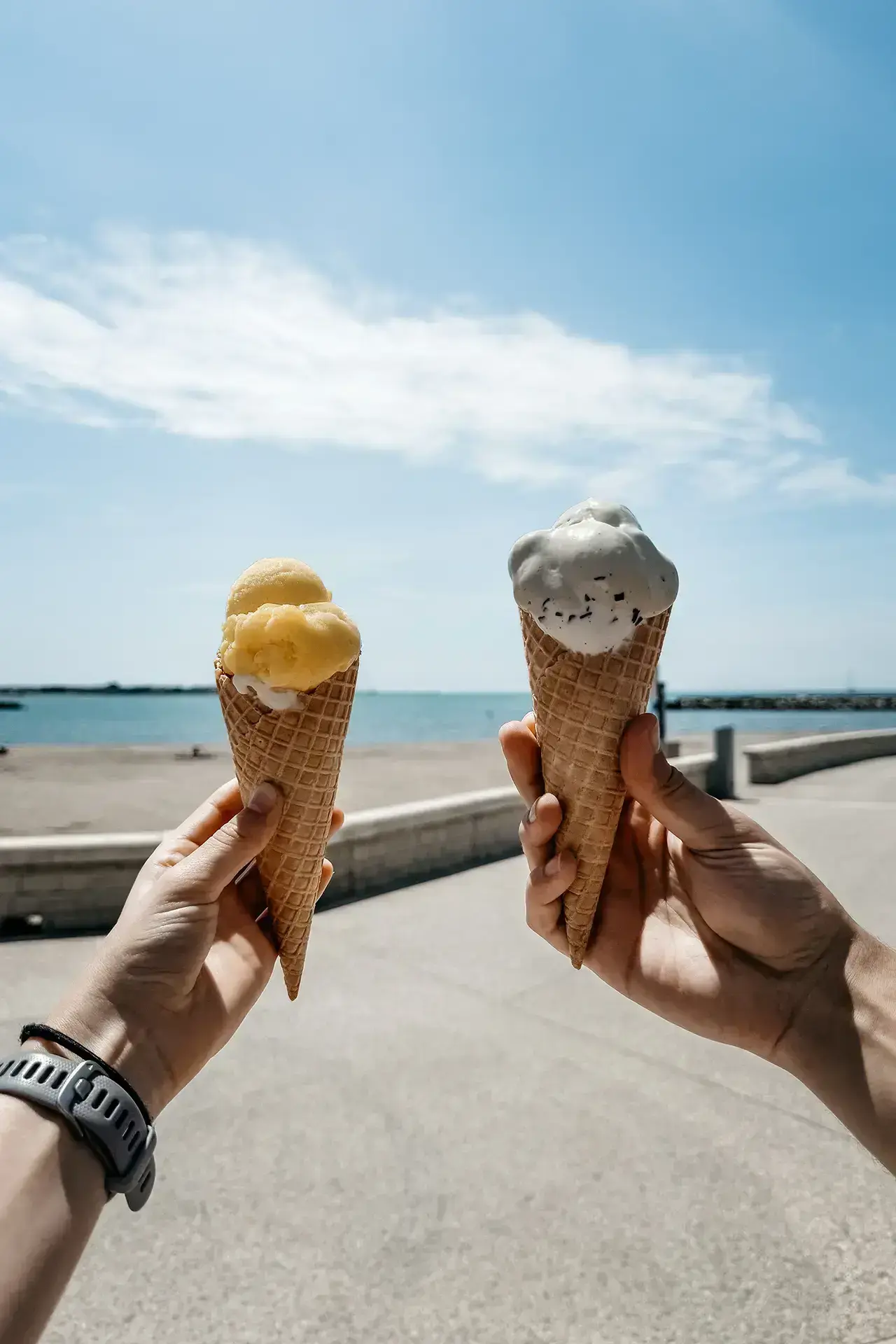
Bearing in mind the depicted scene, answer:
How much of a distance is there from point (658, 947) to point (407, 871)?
5.72 m

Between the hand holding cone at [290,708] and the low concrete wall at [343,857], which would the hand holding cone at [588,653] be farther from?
the low concrete wall at [343,857]


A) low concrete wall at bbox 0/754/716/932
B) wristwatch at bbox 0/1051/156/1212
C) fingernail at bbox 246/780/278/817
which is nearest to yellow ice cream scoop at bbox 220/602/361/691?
fingernail at bbox 246/780/278/817

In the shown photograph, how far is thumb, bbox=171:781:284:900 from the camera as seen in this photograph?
2318 millimetres

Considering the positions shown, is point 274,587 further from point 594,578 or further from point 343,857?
point 343,857

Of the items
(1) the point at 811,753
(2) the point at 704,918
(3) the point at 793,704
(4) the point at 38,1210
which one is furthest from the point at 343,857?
(3) the point at 793,704

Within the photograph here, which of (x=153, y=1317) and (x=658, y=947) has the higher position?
(x=658, y=947)

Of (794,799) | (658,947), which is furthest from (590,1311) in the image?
(794,799)

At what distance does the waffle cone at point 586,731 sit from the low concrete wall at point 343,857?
15.4 ft

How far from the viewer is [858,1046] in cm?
229

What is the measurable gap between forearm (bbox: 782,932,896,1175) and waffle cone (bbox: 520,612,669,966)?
73 centimetres

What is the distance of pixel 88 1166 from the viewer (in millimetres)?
1816

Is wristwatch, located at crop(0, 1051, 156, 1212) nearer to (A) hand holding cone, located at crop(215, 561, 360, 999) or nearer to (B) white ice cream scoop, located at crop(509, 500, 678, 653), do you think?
(A) hand holding cone, located at crop(215, 561, 360, 999)

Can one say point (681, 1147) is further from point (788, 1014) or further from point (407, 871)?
point (407, 871)

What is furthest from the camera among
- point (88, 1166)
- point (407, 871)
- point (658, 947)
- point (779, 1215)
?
point (407, 871)
